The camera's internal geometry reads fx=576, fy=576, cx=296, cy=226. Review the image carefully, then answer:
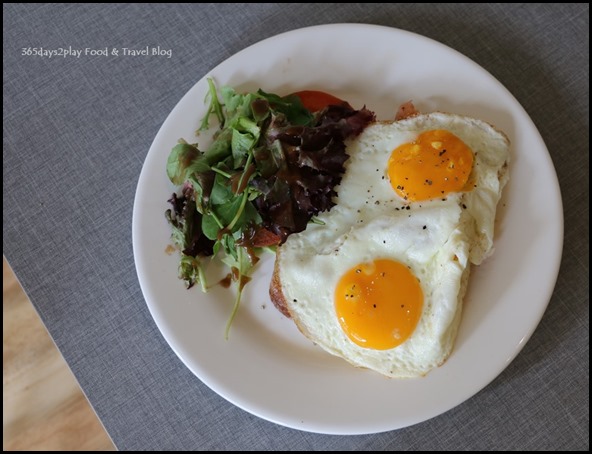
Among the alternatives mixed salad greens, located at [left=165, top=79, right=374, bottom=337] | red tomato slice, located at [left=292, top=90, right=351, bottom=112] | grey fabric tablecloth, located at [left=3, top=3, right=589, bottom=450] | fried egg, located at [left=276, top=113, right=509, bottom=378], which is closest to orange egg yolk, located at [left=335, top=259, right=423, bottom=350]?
fried egg, located at [left=276, top=113, right=509, bottom=378]

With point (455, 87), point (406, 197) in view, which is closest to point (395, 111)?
point (455, 87)

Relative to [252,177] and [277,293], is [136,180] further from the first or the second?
[277,293]

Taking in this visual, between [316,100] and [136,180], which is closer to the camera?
[316,100]

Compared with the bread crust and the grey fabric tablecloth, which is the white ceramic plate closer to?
the bread crust

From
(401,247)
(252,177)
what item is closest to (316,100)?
(252,177)

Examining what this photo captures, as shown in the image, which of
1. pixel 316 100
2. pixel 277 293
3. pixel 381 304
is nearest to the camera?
pixel 381 304

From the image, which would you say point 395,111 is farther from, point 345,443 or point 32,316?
point 32,316

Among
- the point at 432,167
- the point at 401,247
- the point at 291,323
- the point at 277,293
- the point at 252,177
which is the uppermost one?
the point at 252,177
